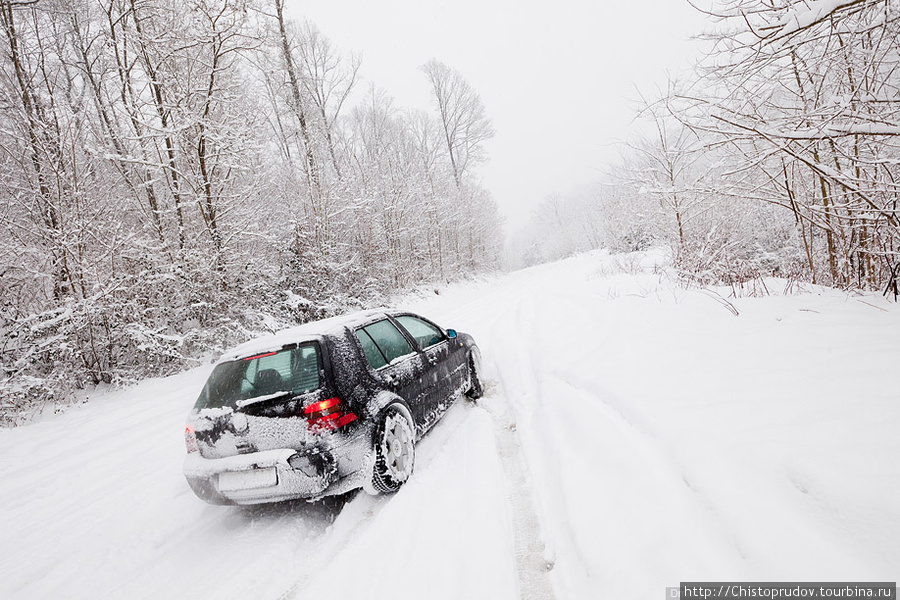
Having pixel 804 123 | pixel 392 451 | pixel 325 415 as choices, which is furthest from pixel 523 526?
pixel 804 123

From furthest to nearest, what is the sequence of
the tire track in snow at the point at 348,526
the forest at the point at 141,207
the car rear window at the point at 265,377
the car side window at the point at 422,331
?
the forest at the point at 141,207 → the car side window at the point at 422,331 → the car rear window at the point at 265,377 → the tire track in snow at the point at 348,526

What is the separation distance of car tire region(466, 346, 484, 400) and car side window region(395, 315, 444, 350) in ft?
2.46

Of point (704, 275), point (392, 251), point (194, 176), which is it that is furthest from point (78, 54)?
point (704, 275)

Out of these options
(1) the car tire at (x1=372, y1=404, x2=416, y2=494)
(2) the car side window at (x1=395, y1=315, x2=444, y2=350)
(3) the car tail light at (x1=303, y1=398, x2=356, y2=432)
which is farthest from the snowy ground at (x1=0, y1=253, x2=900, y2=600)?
(2) the car side window at (x1=395, y1=315, x2=444, y2=350)

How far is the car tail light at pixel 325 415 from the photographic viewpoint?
9.31 ft

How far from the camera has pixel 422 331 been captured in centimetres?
470

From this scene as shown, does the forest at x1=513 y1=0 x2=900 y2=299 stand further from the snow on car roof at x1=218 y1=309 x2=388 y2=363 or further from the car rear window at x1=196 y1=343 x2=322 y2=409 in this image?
the car rear window at x1=196 y1=343 x2=322 y2=409

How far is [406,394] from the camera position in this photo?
3711 mm

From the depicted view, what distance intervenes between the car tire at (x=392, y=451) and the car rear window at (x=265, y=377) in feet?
2.36

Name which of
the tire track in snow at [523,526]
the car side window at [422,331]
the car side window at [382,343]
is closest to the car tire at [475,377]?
the car side window at [422,331]

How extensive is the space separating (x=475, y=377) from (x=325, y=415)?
2.78 meters

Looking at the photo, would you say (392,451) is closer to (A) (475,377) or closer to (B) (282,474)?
(B) (282,474)

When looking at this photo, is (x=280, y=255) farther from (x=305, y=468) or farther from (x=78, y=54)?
(x=305, y=468)

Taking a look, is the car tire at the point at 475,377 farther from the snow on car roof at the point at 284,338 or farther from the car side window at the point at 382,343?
the snow on car roof at the point at 284,338
